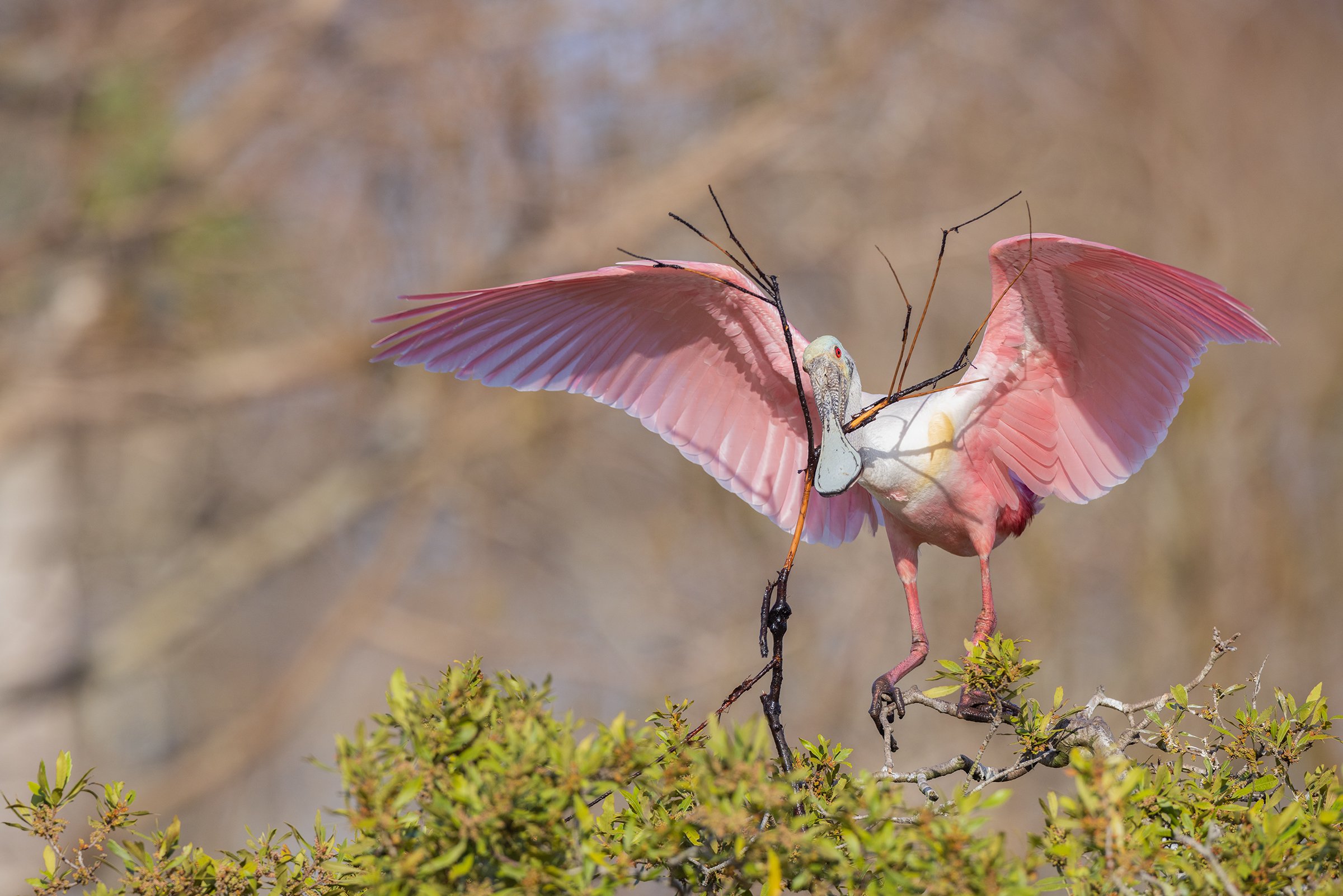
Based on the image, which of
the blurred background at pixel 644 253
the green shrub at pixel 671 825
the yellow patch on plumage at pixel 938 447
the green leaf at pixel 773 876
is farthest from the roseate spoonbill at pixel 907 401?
the blurred background at pixel 644 253

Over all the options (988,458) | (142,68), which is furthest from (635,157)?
(988,458)

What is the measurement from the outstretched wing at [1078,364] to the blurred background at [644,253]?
673 cm

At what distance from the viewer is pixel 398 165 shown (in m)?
9.50

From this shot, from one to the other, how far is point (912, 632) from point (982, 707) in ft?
1.32

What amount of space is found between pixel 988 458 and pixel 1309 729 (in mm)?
950

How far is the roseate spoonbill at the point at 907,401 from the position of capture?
8.21 feet

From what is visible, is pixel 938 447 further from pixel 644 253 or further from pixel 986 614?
pixel 644 253

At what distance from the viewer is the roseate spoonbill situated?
2.50 metres

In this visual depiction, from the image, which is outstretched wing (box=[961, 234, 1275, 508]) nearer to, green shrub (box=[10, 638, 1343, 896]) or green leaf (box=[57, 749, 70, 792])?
green shrub (box=[10, 638, 1343, 896])

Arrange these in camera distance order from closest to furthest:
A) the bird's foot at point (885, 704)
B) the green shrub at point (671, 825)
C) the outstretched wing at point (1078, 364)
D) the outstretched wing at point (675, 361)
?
the green shrub at point (671, 825) → the bird's foot at point (885, 704) → the outstretched wing at point (1078, 364) → the outstretched wing at point (675, 361)

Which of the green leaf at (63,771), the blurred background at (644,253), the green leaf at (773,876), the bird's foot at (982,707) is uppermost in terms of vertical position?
the blurred background at (644,253)

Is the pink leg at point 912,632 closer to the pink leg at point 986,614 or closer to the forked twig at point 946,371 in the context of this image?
the pink leg at point 986,614

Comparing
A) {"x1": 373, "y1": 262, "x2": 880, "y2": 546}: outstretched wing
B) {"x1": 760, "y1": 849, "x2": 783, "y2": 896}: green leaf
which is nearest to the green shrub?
{"x1": 760, "y1": 849, "x2": 783, "y2": 896}: green leaf

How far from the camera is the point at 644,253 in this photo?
30.7 feet
